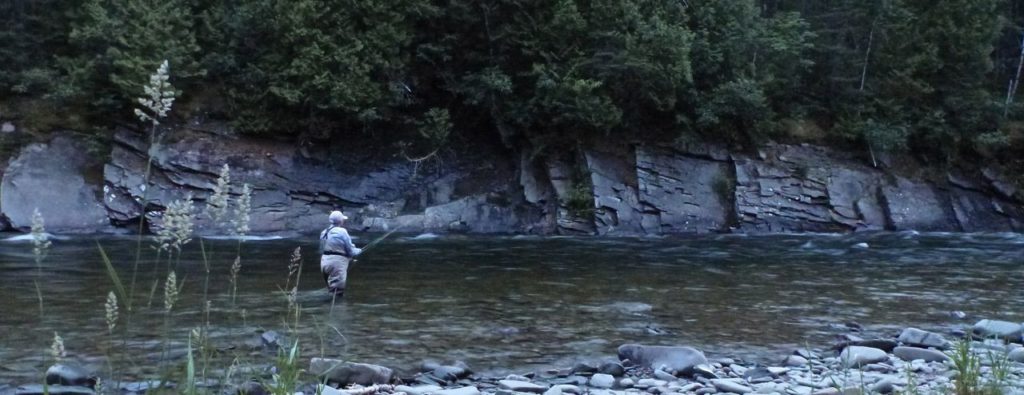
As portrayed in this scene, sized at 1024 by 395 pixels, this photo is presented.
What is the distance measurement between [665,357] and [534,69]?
67.2 feet

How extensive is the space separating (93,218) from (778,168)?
19094 mm

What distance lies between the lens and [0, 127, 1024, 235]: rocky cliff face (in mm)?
27125

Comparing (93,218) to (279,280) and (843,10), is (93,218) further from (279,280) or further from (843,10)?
(843,10)

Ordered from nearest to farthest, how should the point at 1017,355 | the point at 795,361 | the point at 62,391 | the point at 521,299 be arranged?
the point at 62,391
the point at 1017,355
the point at 795,361
the point at 521,299

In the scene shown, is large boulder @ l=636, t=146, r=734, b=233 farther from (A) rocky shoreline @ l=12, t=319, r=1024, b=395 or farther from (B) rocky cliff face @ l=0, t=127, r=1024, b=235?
(A) rocky shoreline @ l=12, t=319, r=1024, b=395

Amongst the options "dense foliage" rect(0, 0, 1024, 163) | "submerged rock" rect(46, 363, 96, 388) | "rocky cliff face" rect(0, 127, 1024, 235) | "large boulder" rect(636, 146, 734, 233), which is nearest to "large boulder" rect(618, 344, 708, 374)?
"submerged rock" rect(46, 363, 96, 388)

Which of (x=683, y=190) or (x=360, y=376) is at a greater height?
(x=683, y=190)

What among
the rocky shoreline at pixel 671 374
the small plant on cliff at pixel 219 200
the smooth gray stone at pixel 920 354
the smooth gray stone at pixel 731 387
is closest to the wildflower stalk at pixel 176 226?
the small plant on cliff at pixel 219 200

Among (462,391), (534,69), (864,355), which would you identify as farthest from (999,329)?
(534,69)

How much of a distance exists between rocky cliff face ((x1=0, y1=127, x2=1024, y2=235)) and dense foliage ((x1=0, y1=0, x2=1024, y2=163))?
909mm

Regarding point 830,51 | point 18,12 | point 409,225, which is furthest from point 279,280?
point 830,51

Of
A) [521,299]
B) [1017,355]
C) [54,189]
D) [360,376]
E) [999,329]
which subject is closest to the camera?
[360,376]

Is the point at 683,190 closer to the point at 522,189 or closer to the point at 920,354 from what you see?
the point at 522,189

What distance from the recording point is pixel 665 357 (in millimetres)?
9156
